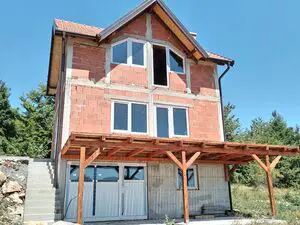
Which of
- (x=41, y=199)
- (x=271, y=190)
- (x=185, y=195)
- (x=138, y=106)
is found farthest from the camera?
(x=138, y=106)

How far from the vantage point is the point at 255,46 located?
21.0 m

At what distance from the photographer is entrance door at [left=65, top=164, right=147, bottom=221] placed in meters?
12.2

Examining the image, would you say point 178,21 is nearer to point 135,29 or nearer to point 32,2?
point 135,29

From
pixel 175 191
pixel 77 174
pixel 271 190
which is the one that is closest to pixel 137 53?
pixel 77 174

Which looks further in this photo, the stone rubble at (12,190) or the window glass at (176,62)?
the window glass at (176,62)

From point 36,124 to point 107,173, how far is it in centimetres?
2190

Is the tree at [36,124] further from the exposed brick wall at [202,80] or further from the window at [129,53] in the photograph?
the exposed brick wall at [202,80]

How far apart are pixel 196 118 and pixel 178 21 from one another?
5038 mm

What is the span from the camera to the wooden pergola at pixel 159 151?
9781 mm

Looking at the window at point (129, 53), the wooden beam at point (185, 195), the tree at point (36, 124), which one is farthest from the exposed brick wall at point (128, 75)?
the tree at point (36, 124)

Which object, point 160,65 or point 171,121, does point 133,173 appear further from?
point 160,65

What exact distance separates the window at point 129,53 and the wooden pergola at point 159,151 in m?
4.64

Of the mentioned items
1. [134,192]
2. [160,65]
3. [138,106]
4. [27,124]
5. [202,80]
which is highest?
[27,124]

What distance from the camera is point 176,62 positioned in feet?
52.0
